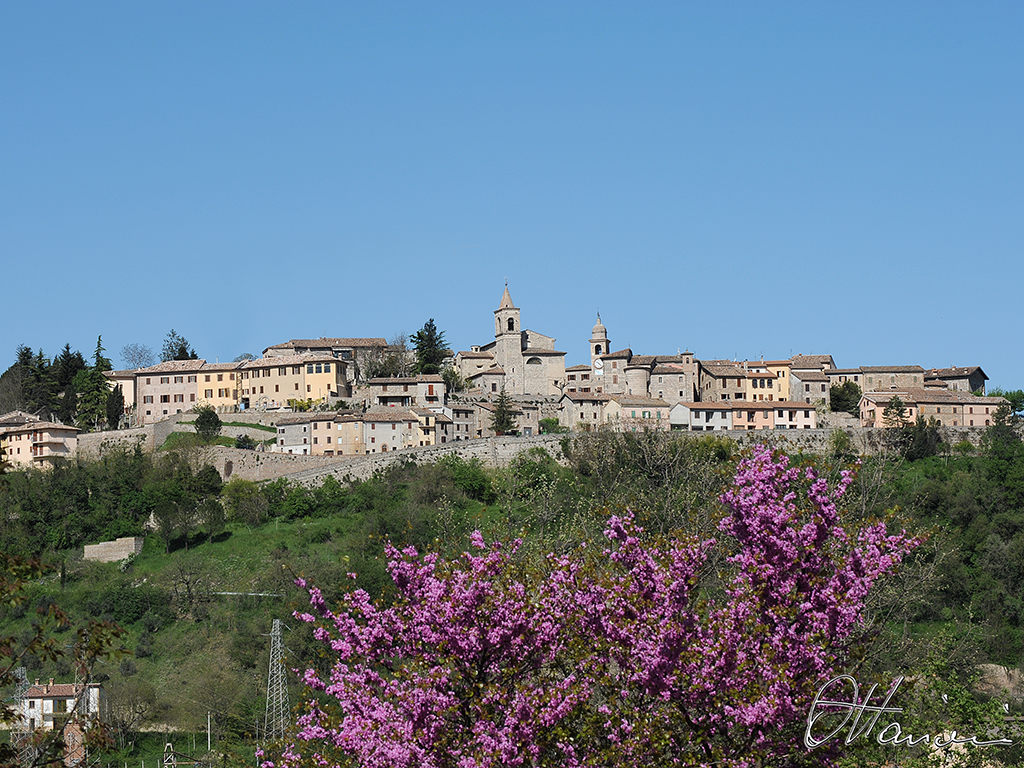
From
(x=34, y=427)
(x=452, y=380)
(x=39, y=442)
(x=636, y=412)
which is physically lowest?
(x=39, y=442)

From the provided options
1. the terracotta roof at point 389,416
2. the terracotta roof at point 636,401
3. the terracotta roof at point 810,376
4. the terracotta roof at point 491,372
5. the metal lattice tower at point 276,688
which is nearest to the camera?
the metal lattice tower at point 276,688

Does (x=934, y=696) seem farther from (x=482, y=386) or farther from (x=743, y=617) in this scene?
(x=482, y=386)

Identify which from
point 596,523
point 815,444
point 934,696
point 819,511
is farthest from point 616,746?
point 815,444

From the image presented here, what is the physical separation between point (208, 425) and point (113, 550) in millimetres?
12647

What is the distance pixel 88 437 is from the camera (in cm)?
8194

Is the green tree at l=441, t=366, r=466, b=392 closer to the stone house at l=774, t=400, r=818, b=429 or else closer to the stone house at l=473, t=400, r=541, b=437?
the stone house at l=473, t=400, r=541, b=437

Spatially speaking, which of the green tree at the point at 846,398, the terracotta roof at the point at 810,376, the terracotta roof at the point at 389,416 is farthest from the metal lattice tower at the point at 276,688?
the terracotta roof at the point at 810,376

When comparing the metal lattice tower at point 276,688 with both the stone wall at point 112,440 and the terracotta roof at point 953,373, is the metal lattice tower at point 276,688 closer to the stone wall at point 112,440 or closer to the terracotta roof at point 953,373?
the stone wall at point 112,440

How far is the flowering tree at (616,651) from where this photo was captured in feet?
50.6

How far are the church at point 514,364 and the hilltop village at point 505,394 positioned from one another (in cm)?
9

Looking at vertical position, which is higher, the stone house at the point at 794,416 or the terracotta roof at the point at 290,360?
the terracotta roof at the point at 290,360

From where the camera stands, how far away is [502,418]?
273ft

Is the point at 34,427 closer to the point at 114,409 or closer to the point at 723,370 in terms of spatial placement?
the point at 114,409
